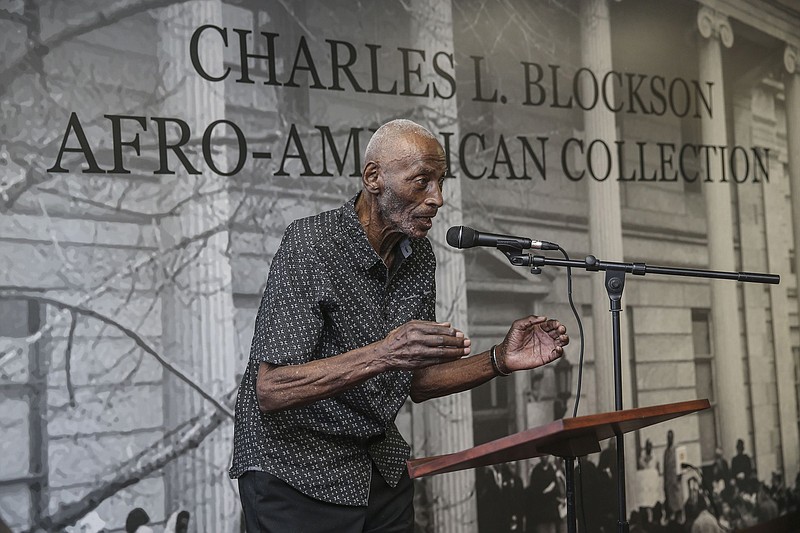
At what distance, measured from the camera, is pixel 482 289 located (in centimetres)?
407

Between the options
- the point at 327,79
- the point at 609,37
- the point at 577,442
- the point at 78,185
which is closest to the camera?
the point at 577,442

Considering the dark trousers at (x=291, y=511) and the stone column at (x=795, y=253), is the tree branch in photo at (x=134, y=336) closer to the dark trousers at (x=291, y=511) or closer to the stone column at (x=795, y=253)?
the dark trousers at (x=291, y=511)

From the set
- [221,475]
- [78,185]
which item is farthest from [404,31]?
[221,475]

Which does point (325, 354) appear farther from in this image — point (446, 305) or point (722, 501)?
point (722, 501)

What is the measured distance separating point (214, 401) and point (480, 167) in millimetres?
1580

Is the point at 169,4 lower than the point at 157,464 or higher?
higher

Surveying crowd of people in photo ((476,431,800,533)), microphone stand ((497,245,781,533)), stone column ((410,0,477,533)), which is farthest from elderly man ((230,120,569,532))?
crowd of people in photo ((476,431,800,533))

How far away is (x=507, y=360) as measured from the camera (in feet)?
7.52

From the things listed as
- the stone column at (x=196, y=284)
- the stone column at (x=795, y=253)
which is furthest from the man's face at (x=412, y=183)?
the stone column at (x=795, y=253)

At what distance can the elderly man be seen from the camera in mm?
2066

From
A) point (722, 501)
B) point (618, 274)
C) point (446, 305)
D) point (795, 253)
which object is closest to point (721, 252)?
point (795, 253)

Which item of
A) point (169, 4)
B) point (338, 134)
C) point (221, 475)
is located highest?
point (169, 4)

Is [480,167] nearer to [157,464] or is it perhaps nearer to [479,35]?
[479,35]

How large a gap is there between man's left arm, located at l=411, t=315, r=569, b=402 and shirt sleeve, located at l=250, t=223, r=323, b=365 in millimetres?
440
